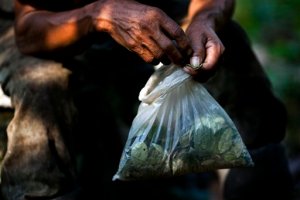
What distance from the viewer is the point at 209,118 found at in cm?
242

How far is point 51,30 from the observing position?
104 inches

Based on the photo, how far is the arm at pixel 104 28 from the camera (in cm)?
238

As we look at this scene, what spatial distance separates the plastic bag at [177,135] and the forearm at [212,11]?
27 centimetres

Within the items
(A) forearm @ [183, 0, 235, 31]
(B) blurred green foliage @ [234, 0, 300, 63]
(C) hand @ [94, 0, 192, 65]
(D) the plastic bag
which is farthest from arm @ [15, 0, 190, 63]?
(B) blurred green foliage @ [234, 0, 300, 63]

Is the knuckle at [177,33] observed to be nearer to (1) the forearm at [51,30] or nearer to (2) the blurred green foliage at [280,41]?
(1) the forearm at [51,30]

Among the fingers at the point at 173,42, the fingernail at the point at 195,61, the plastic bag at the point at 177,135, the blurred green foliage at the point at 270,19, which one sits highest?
the fingers at the point at 173,42

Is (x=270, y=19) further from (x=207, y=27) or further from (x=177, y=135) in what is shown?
(x=177, y=135)

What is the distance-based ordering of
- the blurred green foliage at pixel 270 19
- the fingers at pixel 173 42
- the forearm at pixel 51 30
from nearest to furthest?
the fingers at pixel 173 42
the forearm at pixel 51 30
the blurred green foliage at pixel 270 19

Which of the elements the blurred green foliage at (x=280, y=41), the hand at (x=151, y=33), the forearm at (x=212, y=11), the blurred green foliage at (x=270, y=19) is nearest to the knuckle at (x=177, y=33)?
the hand at (x=151, y=33)

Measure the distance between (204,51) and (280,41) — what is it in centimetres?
290

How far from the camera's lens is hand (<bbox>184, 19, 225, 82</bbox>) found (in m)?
2.40

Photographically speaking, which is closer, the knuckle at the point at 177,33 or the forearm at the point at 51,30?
the knuckle at the point at 177,33

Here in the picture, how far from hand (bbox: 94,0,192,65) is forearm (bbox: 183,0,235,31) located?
0.24 metres

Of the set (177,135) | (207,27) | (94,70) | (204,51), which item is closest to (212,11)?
(207,27)
